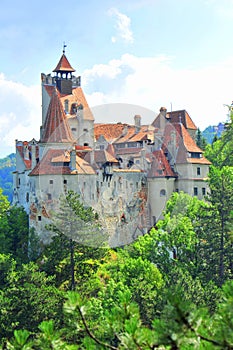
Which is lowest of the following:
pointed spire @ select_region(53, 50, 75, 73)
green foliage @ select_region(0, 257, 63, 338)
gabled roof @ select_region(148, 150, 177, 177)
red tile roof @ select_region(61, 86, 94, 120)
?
green foliage @ select_region(0, 257, 63, 338)

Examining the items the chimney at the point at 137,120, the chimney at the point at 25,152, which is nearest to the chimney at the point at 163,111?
the chimney at the point at 137,120

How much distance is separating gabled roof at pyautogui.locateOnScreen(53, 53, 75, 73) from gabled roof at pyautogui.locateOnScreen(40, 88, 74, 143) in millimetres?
5898

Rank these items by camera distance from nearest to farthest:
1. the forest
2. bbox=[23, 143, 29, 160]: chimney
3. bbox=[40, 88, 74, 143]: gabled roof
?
1. the forest
2. bbox=[40, 88, 74, 143]: gabled roof
3. bbox=[23, 143, 29, 160]: chimney

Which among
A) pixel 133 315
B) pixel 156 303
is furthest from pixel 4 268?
pixel 133 315

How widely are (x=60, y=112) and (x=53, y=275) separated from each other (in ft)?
52.0

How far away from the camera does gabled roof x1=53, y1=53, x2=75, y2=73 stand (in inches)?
2340

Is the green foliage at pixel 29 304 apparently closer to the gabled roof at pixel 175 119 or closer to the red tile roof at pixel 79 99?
the red tile roof at pixel 79 99

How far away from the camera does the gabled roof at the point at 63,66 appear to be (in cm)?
5944

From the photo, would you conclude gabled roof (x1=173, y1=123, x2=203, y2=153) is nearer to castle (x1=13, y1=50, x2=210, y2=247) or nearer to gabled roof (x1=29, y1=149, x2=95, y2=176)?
castle (x1=13, y1=50, x2=210, y2=247)

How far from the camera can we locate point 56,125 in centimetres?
5178

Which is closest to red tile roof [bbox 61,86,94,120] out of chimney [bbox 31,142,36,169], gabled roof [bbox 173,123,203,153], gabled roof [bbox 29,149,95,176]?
chimney [bbox 31,142,36,169]

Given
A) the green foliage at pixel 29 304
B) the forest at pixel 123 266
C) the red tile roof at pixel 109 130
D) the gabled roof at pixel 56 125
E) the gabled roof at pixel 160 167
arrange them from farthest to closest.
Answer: the red tile roof at pixel 109 130 < the gabled roof at pixel 160 167 < the gabled roof at pixel 56 125 < the green foliage at pixel 29 304 < the forest at pixel 123 266

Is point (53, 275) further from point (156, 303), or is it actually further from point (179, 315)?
point (179, 315)

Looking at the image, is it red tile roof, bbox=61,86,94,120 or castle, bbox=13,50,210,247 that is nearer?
castle, bbox=13,50,210,247
